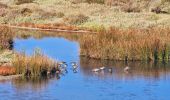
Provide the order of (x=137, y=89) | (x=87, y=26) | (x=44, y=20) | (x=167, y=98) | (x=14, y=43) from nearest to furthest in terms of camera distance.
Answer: (x=167, y=98), (x=137, y=89), (x=14, y=43), (x=87, y=26), (x=44, y=20)

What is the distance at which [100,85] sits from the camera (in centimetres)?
2391

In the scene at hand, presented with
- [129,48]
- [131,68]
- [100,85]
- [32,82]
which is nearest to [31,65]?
[32,82]

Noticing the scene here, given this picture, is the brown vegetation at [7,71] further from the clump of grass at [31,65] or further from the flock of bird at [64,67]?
the flock of bird at [64,67]

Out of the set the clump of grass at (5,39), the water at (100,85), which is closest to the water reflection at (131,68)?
the water at (100,85)

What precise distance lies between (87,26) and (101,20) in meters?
2.16

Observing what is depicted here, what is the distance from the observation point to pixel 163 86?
2409 cm

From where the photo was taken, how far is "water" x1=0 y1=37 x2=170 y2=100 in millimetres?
21781

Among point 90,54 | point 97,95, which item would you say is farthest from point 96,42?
point 97,95

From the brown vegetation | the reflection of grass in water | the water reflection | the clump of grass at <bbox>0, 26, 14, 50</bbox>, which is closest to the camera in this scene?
the reflection of grass in water

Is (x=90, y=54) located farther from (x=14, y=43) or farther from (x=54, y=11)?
(x=54, y=11)

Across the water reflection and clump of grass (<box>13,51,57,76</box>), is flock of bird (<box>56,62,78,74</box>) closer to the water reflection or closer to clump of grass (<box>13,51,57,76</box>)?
the water reflection

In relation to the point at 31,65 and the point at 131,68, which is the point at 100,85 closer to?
the point at 31,65

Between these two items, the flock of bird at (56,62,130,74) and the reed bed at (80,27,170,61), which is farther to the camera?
the reed bed at (80,27,170,61)

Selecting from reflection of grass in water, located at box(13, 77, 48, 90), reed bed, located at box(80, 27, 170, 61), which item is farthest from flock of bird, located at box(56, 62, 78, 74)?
reed bed, located at box(80, 27, 170, 61)
